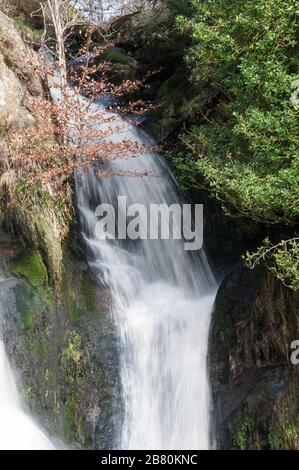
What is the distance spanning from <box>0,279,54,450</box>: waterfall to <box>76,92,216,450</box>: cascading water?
1.55 metres

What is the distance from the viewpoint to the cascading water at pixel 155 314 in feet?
25.3

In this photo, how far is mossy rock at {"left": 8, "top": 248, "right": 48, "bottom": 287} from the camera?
783 cm

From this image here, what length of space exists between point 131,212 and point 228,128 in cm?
315

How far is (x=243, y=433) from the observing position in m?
7.03

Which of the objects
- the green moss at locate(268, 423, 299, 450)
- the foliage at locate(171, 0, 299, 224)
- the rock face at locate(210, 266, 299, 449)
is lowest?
the green moss at locate(268, 423, 299, 450)

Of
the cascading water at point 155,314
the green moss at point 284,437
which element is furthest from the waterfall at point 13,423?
the green moss at point 284,437

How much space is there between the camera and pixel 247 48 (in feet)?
21.6

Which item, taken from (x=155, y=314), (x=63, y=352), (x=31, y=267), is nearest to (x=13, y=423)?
(x=63, y=352)

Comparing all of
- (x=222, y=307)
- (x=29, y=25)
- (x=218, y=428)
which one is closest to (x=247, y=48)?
(x=222, y=307)

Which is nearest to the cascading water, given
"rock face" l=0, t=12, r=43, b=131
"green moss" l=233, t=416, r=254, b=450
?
"green moss" l=233, t=416, r=254, b=450

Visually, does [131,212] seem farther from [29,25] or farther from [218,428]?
[29,25]

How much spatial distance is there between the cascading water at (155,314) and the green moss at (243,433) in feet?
1.79

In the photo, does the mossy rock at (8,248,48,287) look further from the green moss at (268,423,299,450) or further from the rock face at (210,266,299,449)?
the green moss at (268,423,299,450)

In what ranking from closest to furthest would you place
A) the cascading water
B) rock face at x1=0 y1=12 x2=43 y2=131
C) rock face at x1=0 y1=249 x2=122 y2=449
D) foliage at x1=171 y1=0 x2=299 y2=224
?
foliage at x1=171 y1=0 x2=299 y2=224 → rock face at x1=0 y1=249 x2=122 y2=449 → the cascading water → rock face at x1=0 y1=12 x2=43 y2=131
